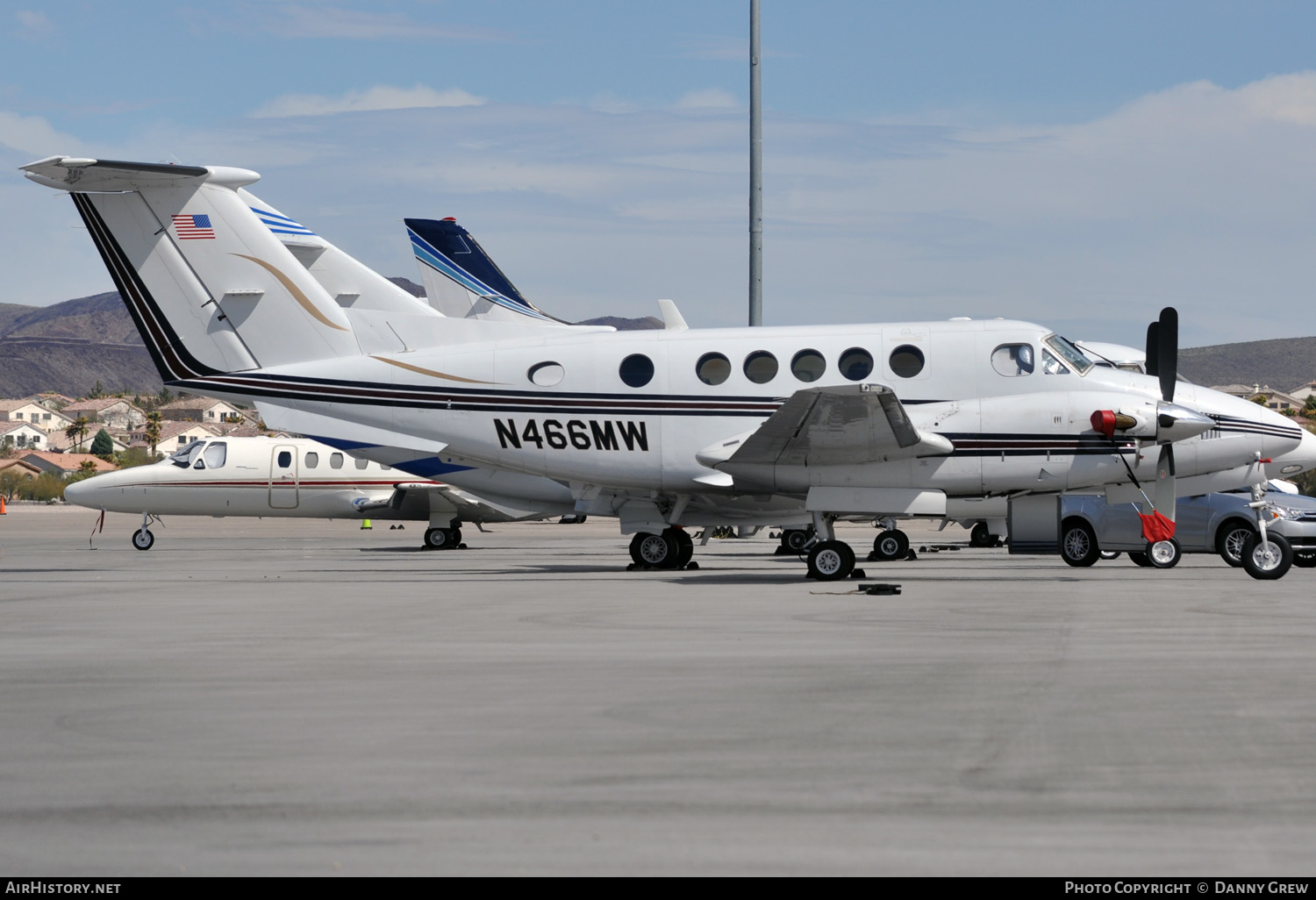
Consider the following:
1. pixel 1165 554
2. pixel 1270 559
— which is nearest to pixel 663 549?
pixel 1165 554

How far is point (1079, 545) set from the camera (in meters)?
23.5

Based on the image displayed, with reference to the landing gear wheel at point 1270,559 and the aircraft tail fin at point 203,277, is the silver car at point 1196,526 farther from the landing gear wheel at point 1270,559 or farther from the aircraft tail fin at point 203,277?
the aircraft tail fin at point 203,277

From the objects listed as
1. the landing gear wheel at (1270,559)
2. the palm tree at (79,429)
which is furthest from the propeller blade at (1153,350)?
the palm tree at (79,429)

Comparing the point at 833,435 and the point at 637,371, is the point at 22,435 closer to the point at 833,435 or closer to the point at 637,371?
the point at 637,371

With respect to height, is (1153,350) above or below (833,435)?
above

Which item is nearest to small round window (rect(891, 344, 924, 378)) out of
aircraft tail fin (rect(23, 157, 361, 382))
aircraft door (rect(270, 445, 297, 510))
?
aircraft tail fin (rect(23, 157, 361, 382))

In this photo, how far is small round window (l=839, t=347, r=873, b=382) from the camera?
18.6 metres

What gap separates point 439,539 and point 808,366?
1580 cm

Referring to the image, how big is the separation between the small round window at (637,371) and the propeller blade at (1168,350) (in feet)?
24.6

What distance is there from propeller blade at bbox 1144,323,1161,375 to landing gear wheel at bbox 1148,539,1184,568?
2.98 m

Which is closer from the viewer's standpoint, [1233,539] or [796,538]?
[1233,539]

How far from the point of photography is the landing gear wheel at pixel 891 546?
2597 cm

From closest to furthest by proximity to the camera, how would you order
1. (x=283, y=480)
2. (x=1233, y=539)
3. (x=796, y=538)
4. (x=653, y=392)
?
(x=653, y=392) < (x=1233, y=539) < (x=796, y=538) < (x=283, y=480)

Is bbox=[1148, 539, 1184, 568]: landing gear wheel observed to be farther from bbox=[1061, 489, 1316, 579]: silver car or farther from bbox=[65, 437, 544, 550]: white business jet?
bbox=[65, 437, 544, 550]: white business jet
